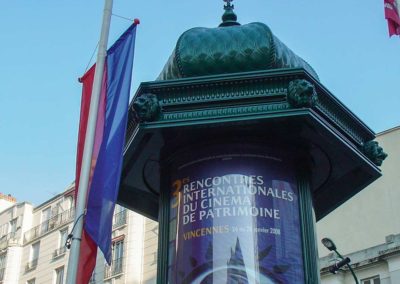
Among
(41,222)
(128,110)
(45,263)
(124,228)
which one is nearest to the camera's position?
(128,110)

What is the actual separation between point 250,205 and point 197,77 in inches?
59.9

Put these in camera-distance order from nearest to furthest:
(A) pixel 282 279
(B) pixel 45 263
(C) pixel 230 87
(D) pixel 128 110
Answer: (A) pixel 282 279 → (C) pixel 230 87 → (D) pixel 128 110 → (B) pixel 45 263

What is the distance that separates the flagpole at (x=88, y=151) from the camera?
26.7ft

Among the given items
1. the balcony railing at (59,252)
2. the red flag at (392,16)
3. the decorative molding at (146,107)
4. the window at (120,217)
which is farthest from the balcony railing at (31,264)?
the decorative molding at (146,107)

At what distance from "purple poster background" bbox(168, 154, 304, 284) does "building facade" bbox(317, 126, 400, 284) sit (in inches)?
1067

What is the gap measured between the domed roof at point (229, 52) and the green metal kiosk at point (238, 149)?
11 mm

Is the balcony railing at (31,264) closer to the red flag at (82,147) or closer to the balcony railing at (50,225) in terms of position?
the balcony railing at (50,225)

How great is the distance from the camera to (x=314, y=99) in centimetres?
823

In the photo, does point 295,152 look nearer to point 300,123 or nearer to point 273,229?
point 300,123

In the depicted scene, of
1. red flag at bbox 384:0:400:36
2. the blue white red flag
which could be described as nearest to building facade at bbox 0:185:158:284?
red flag at bbox 384:0:400:36

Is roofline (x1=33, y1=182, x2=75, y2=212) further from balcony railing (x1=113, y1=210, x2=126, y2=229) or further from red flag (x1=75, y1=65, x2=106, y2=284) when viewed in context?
red flag (x1=75, y1=65, x2=106, y2=284)

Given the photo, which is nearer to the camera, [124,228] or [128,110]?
[128,110]

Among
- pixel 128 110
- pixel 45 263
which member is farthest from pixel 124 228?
pixel 128 110

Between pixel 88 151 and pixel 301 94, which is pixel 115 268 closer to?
pixel 88 151
